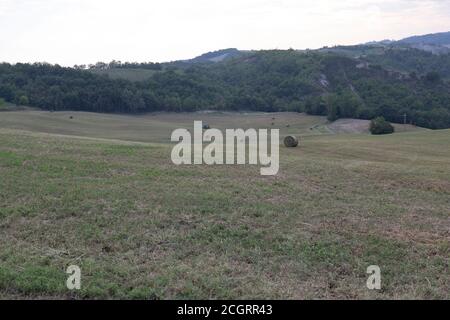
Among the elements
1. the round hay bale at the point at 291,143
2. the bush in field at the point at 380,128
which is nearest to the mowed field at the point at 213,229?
the round hay bale at the point at 291,143

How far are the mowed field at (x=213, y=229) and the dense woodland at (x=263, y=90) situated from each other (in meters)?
82.6

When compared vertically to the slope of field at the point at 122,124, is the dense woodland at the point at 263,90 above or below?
above

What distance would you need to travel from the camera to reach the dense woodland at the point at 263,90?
99375 millimetres

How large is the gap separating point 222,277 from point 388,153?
2420 cm

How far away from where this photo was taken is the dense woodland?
99375 mm

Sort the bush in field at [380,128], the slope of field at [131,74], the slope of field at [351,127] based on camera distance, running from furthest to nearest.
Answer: the slope of field at [131,74] → the slope of field at [351,127] → the bush in field at [380,128]

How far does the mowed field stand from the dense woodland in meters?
82.6

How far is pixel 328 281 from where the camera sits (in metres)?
8.19

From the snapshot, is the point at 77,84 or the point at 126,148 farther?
the point at 77,84

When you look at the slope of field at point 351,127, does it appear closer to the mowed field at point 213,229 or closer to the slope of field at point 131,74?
the mowed field at point 213,229

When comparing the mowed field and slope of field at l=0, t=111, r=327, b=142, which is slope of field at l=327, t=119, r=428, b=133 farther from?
the mowed field

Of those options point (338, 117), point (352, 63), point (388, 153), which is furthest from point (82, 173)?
point (352, 63)
